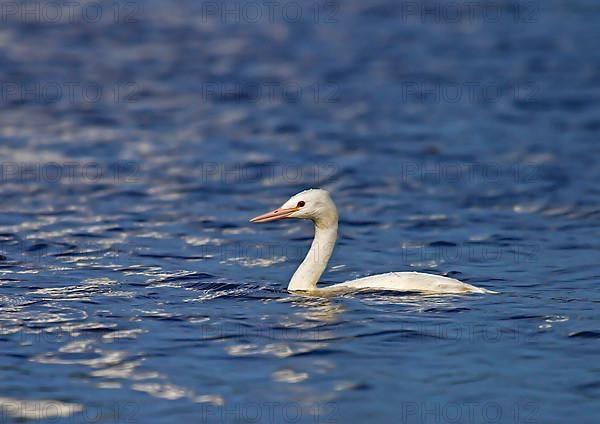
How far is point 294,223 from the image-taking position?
21328mm

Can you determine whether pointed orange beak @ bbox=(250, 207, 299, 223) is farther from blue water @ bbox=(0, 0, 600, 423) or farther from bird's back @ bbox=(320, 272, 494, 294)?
bird's back @ bbox=(320, 272, 494, 294)

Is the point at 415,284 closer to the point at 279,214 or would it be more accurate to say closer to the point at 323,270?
the point at 323,270

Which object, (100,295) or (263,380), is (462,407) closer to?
(263,380)

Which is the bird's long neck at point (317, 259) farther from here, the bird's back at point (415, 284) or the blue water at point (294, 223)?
the bird's back at point (415, 284)

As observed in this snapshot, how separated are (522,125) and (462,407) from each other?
16205 mm

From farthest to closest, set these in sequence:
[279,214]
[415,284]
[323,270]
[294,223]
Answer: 1. [294,223]
2. [323,270]
3. [279,214]
4. [415,284]

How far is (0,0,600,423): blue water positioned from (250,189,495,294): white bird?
18 centimetres

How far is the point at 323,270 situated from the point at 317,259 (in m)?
0.21

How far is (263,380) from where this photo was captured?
44.4ft

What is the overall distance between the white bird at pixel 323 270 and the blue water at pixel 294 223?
184 mm

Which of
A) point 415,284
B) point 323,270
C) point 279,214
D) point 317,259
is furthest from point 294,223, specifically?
point 415,284

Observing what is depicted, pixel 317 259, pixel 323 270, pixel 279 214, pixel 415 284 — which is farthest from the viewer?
pixel 323 270

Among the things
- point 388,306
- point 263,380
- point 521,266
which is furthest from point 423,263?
point 263,380

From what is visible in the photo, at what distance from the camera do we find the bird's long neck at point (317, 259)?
54.7ft
